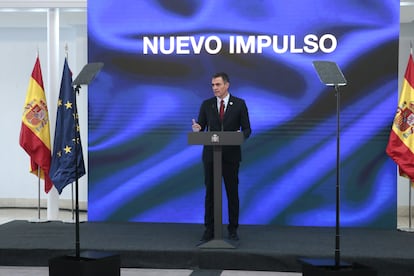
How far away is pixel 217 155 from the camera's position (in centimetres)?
541

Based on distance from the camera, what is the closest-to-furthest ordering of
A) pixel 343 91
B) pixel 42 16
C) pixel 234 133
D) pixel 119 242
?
pixel 234 133 < pixel 119 242 < pixel 343 91 < pixel 42 16

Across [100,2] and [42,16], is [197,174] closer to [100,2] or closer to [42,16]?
[100,2]

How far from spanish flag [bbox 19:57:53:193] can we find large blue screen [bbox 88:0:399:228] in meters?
0.51

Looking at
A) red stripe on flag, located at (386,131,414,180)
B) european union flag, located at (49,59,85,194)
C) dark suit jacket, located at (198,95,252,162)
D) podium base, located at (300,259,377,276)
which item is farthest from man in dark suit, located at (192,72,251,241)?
european union flag, located at (49,59,85,194)

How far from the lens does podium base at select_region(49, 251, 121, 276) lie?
14.5ft

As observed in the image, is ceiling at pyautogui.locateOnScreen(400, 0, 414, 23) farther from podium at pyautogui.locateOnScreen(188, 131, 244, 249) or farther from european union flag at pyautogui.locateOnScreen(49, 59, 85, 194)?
european union flag at pyautogui.locateOnScreen(49, 59, 85, 194)

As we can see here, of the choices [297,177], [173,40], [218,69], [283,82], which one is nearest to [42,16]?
[173,40]

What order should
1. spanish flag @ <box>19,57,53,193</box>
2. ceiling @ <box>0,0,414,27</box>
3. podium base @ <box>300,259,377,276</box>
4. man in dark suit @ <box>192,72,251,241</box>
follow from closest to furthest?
podium base @ <box>300,259,377,276</box> < man in dark suit @ <box>192,72,251,241</box> < spanish flag @ <box>19,57,53,193</box> < ceiling @ <box>0,0,414,27</box>

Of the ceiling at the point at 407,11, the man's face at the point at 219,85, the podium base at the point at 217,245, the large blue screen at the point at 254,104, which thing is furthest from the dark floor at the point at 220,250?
the ceiling at the point at 407,11

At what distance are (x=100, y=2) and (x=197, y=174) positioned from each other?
85.9 inches

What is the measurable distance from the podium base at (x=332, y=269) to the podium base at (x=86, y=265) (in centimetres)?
135

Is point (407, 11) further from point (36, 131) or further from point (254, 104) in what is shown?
point (36, 131)

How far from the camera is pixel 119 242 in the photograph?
575 cm

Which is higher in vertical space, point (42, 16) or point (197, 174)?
point (42, 16)
